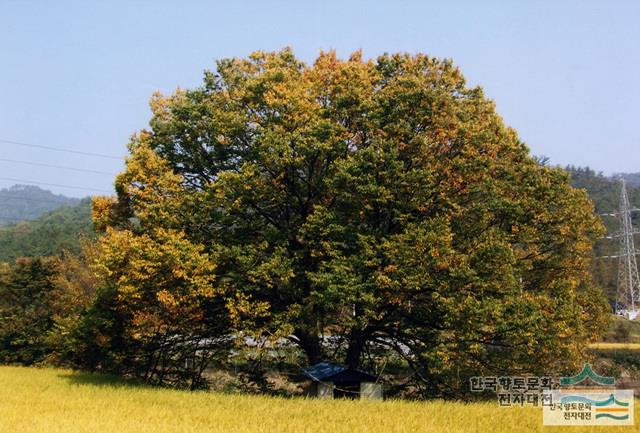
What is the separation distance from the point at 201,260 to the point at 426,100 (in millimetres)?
9210

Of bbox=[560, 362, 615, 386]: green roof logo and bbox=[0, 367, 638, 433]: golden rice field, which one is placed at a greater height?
bbox=[560, 362, 615, 386]: green roof logo

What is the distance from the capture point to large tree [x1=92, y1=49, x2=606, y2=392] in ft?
63.2

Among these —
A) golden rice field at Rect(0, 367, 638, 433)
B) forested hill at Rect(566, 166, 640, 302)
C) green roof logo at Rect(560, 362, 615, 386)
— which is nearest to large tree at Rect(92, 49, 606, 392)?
green roof logo at Rect(560, 362, 615, 386)

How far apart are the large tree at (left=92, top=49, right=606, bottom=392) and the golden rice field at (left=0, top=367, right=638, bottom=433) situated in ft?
11.3

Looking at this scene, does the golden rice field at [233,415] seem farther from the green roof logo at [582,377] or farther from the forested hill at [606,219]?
the forested hill at [606,219]

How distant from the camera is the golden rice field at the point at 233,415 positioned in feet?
44.0

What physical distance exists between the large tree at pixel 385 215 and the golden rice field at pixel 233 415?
3441 mm

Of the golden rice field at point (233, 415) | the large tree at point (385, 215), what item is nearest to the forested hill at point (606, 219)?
the large tree at point (385, 215)

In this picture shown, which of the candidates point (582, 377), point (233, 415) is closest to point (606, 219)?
point (582, 377)

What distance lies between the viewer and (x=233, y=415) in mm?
15133

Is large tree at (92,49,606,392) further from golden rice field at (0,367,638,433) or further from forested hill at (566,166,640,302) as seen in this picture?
forested hill at (566,166,640,302)

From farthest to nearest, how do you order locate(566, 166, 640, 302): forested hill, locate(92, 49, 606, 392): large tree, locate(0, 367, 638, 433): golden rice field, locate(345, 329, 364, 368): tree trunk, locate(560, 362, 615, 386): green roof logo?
1. locate(566, 166, 640, 302): forested hill
2. locate(345, 329, 364, 368): tree trunk
3. locate(92, 49, 606, 392): large tree
4. locate(560, 362, 615, 386): green roof logo
5. locate(0, 367, 638, 433): golden rice field

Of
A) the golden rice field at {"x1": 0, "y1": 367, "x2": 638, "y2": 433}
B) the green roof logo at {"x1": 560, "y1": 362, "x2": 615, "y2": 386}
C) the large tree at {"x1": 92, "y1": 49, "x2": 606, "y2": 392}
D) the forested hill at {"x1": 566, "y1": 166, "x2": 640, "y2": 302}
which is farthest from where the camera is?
the forested hill at {"x1": 566, "y1": 166, "x2": 640, "y2": 302}

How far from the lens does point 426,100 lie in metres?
20.3
